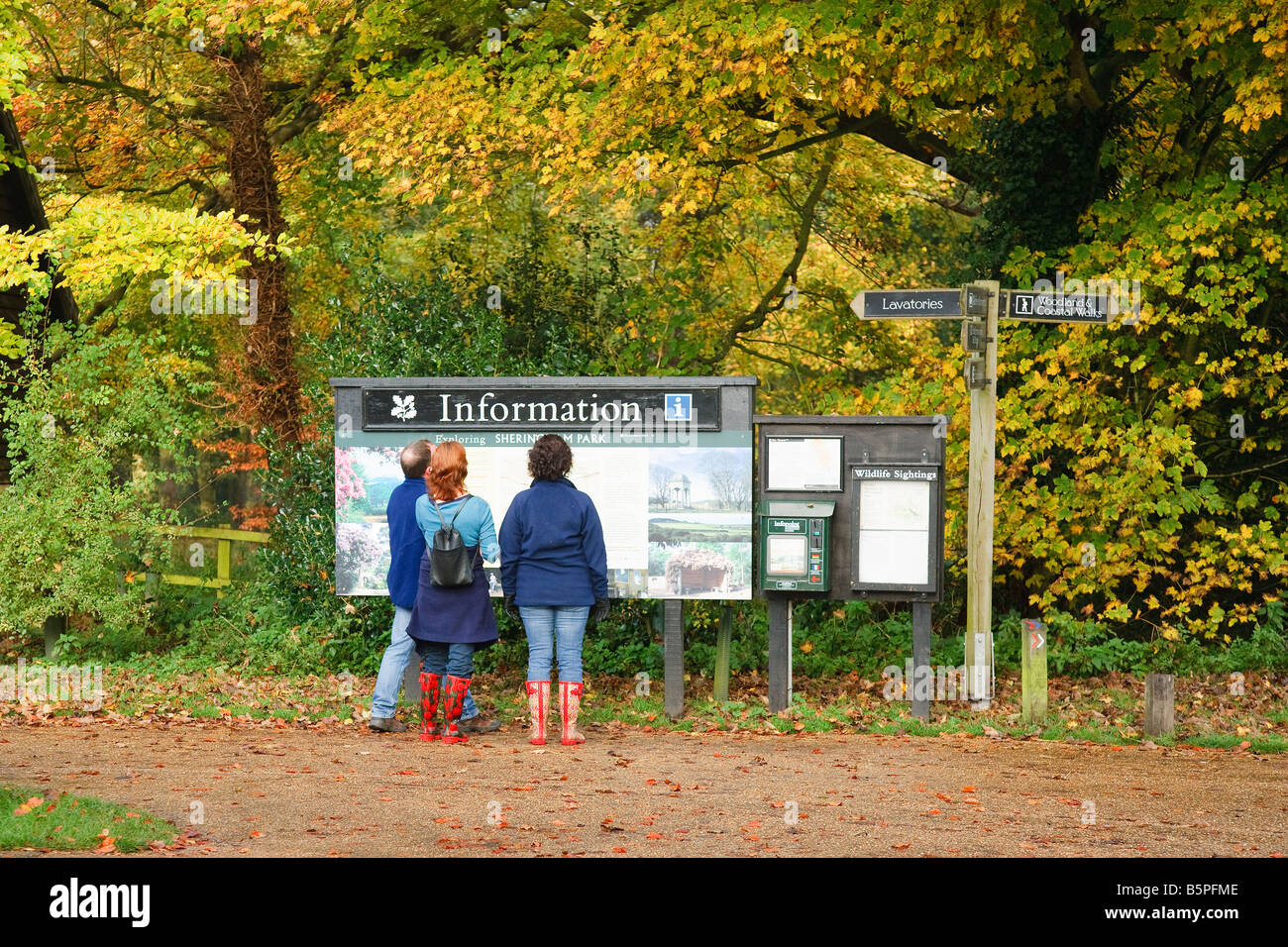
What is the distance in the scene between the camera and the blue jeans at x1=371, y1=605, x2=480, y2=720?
955 cm

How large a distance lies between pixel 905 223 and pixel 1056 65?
25.2 feet

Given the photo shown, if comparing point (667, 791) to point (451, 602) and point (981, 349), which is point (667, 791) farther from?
point (981, 349)

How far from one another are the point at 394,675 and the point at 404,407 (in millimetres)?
2054

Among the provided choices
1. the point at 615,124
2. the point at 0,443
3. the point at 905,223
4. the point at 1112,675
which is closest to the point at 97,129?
the point at 0,443

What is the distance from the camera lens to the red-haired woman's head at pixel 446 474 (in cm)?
916

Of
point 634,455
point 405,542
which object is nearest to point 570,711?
point 405,542

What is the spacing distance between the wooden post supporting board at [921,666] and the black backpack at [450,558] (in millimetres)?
3248

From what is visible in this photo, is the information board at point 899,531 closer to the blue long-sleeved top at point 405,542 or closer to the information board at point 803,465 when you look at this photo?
the information board at point 803,465

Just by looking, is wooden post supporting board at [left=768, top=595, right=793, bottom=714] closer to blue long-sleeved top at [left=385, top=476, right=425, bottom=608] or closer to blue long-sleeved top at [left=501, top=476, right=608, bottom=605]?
blue long-sleeved top at [left=501, top=476, right=608, bottom=605]

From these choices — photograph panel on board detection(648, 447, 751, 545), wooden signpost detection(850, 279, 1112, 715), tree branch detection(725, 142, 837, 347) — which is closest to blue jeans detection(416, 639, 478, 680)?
photograph panel on board detection(648, 447, 751, 545)

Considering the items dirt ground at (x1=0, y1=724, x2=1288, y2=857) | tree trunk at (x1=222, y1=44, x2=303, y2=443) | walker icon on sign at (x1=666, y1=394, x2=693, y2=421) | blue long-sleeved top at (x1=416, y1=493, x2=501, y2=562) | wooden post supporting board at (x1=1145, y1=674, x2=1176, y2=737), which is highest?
tree trunk at (x1=222, y1=44, x2=303, y2=443)

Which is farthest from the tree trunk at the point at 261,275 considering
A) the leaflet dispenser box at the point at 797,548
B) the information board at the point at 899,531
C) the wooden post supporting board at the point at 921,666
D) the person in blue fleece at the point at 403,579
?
the wooden post supporting board at the point at 921,666

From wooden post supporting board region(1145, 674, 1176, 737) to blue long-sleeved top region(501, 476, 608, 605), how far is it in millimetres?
3820

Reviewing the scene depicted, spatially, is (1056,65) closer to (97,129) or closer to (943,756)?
(943,756)
